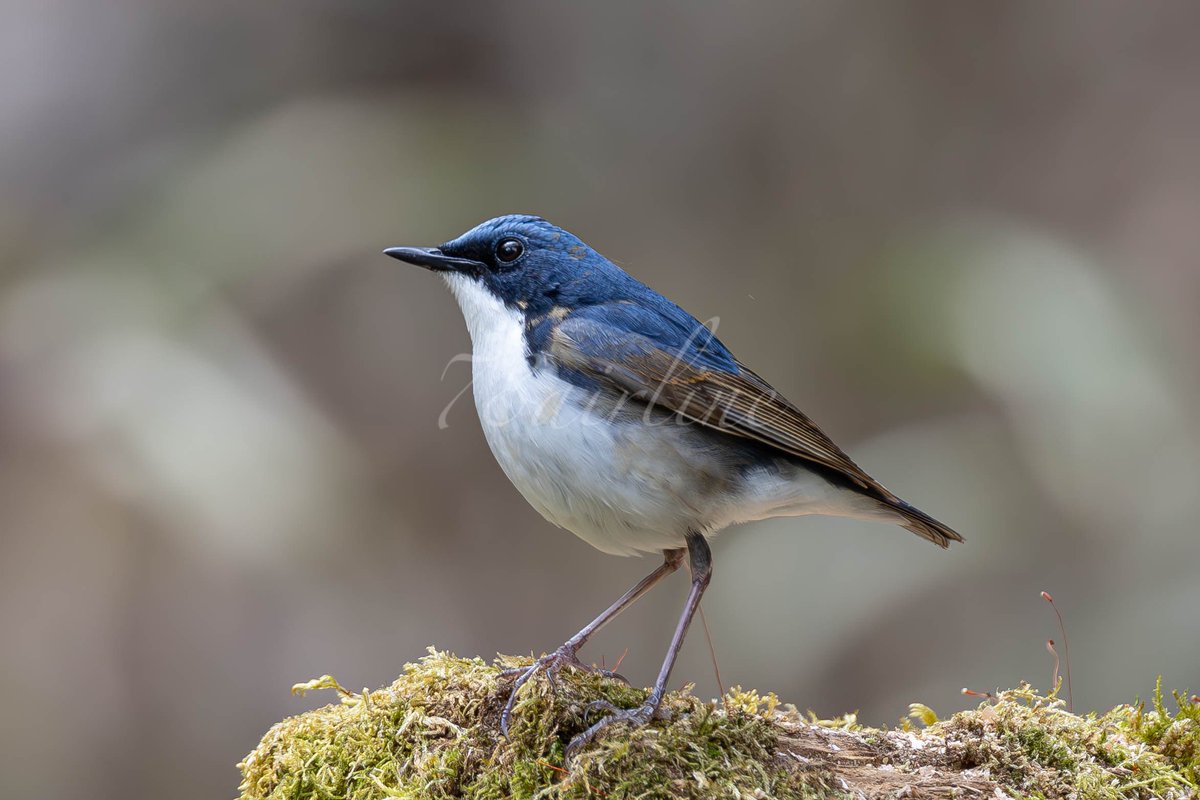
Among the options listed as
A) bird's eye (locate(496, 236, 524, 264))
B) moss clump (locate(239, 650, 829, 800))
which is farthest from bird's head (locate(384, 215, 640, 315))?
moss clump (locate(239, 650, 829, 800))

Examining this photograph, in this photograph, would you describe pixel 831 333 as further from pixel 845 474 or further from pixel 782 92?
pixel 845 474

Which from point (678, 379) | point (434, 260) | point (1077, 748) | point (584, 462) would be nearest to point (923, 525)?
point (1077, 748)

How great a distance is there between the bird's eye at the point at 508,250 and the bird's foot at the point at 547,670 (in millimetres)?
1510

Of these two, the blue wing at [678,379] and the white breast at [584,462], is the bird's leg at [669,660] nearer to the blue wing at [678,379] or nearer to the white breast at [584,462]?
the white breast at [584,462]

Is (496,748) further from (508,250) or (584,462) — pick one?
(508,250)

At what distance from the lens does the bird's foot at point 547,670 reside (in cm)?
331

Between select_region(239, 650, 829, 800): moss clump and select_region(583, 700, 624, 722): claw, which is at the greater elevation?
select_region(583, 700, 624, 722): claw

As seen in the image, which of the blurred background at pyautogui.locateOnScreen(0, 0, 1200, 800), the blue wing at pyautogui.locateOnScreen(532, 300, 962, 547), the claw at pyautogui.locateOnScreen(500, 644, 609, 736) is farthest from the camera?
the blurred background at pyautogui.locateOnScreen(0, 0, 1200, 800)

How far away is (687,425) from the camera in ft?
12.7

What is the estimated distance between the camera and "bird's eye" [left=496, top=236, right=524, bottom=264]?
4.19 metres

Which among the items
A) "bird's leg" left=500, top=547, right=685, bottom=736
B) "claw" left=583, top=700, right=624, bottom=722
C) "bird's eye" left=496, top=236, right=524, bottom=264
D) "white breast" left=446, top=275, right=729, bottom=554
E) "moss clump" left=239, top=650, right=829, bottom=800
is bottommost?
"moss clump" left=239, top=650, right=829, bottom=800

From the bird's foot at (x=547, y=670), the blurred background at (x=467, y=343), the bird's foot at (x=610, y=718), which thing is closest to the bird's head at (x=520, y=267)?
the bird's foot at (x=547, y=670)

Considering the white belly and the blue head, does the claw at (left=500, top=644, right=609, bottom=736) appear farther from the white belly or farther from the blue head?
the blue head

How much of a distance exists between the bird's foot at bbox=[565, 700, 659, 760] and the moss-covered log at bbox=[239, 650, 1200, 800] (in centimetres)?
4
